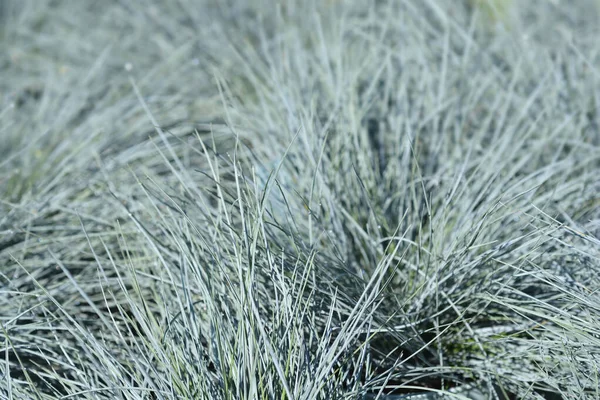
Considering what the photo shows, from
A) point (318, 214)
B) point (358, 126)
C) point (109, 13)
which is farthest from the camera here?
point (109, 13)

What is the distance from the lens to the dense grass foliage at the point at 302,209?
917 millimetres

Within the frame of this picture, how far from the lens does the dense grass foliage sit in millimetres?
917

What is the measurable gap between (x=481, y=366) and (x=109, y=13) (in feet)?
5.63

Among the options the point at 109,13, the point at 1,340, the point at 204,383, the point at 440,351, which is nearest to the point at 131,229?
the point at 1,340

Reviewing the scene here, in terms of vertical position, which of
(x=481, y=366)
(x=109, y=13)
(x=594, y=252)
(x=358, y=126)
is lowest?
(x=481, y=366)

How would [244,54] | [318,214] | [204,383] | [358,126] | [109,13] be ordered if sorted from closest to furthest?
[204,383] → [318,214] → [358,126] → [244,54] → [109,13]

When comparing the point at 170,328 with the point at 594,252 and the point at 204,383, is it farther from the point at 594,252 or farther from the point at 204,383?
the point at 594,252

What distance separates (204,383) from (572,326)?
1.80 feet

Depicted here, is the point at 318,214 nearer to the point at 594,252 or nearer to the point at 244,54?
the point at 594,252

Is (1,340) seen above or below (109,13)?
below

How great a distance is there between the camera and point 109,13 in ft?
6.82

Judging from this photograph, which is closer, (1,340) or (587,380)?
(587,380)

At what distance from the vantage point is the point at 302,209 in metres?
1.18

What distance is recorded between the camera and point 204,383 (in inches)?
34.8
